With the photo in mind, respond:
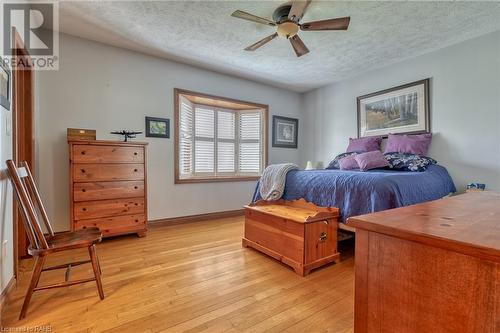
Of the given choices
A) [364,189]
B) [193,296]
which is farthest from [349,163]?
[193,296]

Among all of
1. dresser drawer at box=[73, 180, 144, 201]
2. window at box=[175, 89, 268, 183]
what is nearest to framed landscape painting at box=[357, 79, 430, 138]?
window at box=[175, 89, 268, 183]

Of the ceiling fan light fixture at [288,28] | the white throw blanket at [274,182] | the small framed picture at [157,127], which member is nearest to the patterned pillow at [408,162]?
the white throw blanket at [274,182]

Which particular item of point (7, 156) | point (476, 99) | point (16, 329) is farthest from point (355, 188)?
point (7, 156)

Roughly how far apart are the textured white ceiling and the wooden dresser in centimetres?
229

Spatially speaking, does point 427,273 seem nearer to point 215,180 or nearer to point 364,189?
point 364,189

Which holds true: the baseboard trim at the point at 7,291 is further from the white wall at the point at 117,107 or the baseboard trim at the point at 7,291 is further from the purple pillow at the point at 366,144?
the purple pillow at the point at 366,144

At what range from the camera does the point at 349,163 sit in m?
3.26

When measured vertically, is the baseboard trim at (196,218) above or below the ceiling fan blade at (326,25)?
below

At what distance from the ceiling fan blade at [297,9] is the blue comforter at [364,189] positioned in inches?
59.4

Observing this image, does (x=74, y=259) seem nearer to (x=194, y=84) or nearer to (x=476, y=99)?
(x=194, y=84)

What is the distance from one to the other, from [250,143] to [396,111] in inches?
94.8

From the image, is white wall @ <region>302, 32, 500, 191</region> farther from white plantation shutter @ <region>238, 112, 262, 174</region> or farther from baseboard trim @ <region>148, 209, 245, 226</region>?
baseboard trim @ <region>148, 209, 245, 226</region>

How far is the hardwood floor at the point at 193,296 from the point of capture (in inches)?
52.2

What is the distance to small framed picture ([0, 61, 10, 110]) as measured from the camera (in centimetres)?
148
